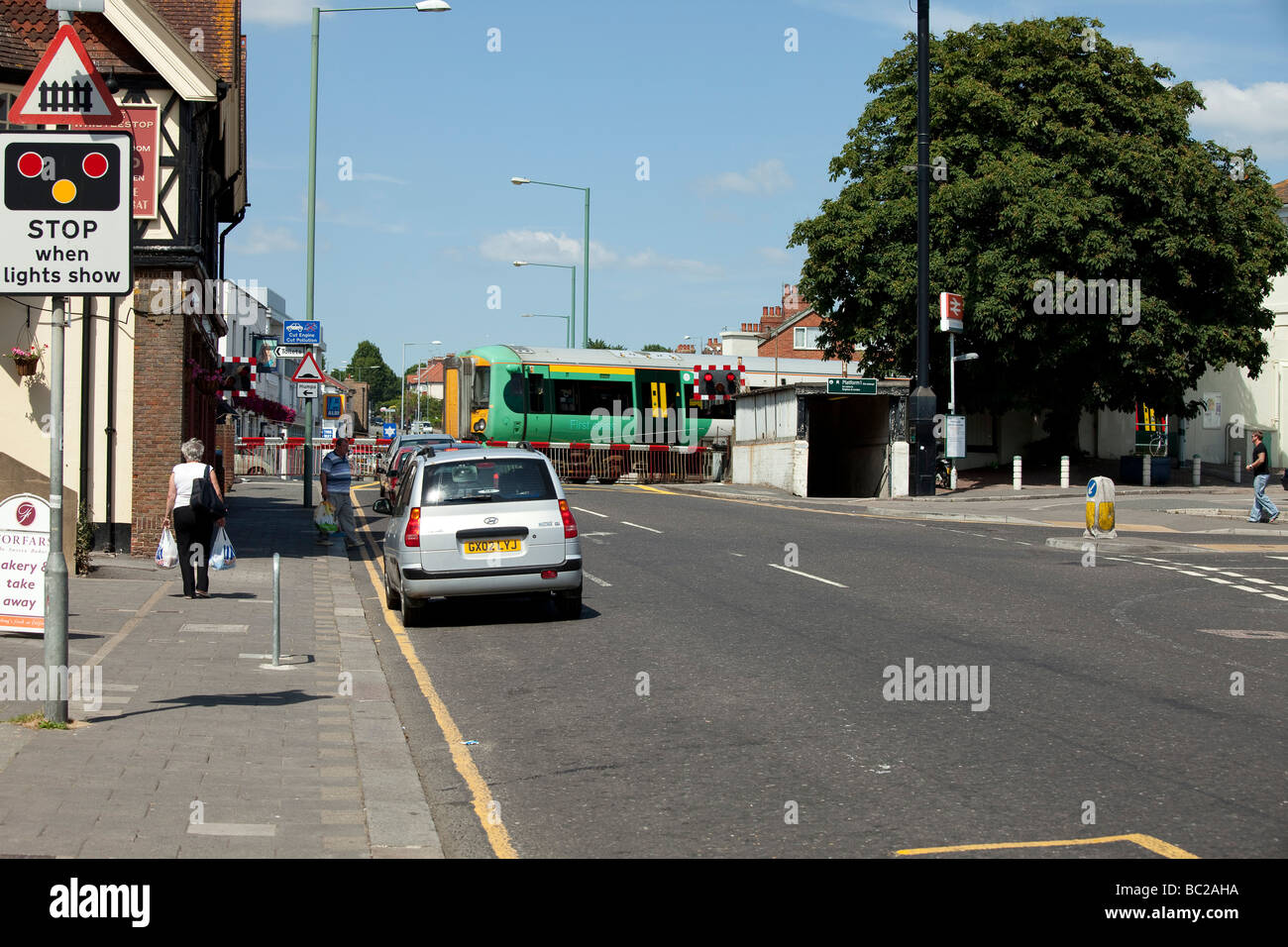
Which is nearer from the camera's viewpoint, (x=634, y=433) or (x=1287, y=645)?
(x=1287, y=645)

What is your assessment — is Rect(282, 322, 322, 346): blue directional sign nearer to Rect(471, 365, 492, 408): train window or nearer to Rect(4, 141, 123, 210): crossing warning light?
Rect(471, 365, 492, 408): train window

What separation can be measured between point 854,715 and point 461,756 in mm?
2531

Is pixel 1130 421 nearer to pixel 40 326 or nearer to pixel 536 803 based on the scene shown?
pixel 40 326

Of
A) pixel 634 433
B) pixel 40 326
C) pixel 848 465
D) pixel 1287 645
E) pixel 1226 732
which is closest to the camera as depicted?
pixel 1226 732

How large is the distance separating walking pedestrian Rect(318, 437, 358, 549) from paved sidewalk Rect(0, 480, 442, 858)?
7209 mm

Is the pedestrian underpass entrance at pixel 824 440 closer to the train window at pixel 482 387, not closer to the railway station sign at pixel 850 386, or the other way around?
the railway station sign at pixel 850 386

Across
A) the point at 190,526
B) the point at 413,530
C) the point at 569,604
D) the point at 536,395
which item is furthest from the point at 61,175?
the point at 536,395

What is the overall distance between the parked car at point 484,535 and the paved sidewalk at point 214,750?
889mm

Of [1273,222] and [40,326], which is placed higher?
[1273,222]

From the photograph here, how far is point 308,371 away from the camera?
24812mm

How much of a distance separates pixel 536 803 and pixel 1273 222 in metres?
40.2
